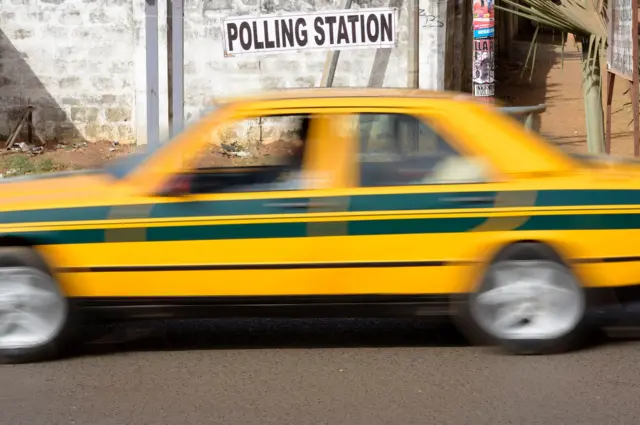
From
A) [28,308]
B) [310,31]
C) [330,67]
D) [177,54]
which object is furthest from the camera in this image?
[330,67]

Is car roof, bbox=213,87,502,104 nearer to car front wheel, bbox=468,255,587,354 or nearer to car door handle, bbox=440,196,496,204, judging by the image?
car door handle, bbox=440,196,496,204

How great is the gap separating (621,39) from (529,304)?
208 inches

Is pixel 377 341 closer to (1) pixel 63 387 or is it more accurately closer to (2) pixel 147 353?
(2) pixel 147 353

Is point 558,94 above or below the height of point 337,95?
above

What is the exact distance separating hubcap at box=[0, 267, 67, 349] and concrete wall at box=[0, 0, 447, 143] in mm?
9373

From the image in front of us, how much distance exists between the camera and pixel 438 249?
20.1 ft

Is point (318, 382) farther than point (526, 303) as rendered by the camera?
No

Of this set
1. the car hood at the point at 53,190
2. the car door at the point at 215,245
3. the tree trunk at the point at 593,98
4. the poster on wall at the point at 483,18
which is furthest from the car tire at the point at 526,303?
the poster on wall at the point at 483,18

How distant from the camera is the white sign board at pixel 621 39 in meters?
10.3

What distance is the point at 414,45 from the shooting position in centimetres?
1520

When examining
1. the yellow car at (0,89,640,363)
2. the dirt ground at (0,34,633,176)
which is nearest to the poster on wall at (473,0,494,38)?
the dirt ground at (0,34,633,176)

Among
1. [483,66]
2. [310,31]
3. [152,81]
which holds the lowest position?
[152,81]

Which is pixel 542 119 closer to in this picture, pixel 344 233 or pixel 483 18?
pixel 483 18

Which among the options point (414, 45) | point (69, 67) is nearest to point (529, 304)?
point (414, 45)
